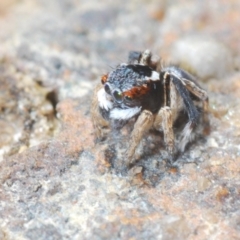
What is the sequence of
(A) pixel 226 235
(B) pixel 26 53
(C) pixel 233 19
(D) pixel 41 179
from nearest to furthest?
(A) pixel 226 235, (D) pixel 41 179, (B) pixel 26 53, (C) pixel 233 19

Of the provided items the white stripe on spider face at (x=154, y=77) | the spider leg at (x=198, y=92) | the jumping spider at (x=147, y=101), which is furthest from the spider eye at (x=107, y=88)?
the spider leg at (x=198, y=92)

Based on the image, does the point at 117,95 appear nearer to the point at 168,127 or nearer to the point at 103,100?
the point at 103,100

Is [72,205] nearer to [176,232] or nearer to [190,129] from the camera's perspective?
[176,232]

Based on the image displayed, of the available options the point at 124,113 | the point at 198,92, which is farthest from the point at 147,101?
the point at 198,92

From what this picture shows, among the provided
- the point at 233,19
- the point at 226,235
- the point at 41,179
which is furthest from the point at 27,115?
the point at 233,19

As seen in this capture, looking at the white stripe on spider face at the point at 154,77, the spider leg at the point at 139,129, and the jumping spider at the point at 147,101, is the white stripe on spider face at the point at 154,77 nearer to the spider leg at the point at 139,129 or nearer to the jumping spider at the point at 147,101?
the jumping spider at the point at 147,101

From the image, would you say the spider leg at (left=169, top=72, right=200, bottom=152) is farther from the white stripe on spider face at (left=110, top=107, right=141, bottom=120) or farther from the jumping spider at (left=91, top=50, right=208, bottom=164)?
the white stripe on spider face at (left=110, top=107, right=141, bottom=120)
